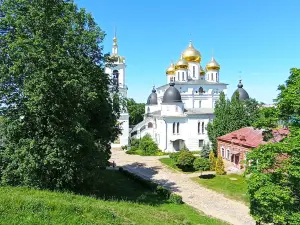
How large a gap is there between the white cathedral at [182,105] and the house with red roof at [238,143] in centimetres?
890

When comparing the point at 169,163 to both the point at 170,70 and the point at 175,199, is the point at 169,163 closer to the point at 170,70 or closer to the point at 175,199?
the point at 175,199

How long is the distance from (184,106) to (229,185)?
937 inches

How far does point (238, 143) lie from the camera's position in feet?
96.2

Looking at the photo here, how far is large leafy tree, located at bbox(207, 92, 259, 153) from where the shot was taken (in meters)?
33.8

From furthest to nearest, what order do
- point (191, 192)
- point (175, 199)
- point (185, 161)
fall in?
point (185, 161), point (191, 192), point (175, 199)

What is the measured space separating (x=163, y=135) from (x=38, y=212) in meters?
32.6

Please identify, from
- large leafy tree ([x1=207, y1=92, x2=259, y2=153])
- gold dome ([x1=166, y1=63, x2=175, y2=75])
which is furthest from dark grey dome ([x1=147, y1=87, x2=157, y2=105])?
large leafy tree ([x1=207, y1=92, x2=259, y2=153])

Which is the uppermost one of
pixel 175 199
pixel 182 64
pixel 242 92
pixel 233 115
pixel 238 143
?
pixel 182 64

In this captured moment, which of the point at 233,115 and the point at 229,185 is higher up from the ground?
the point at 233,115

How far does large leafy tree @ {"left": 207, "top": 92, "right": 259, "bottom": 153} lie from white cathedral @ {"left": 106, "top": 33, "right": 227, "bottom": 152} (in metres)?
7.30

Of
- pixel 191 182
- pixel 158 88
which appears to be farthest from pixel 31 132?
pixel 158 88

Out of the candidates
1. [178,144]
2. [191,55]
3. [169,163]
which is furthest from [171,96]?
[191,55]

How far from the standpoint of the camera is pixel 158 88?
5519 cm

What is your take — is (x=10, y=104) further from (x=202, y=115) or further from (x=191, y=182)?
(x=202, y=115)
